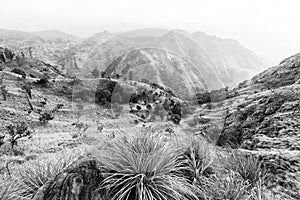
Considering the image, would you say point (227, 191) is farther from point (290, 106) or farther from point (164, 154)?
point (290, 106)

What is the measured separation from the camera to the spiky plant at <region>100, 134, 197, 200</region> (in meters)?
3.73

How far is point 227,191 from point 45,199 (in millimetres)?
2651

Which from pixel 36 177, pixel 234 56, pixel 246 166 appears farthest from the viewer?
pixel 234 56

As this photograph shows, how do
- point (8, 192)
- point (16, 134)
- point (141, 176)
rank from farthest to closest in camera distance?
point (16, 134)
point (141, 176)
point (8, 192)

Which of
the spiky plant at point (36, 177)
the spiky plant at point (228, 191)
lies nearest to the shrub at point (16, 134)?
the spiky plant at point (36, 177)

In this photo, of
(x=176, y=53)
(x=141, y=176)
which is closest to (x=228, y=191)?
(x=141, y=176)

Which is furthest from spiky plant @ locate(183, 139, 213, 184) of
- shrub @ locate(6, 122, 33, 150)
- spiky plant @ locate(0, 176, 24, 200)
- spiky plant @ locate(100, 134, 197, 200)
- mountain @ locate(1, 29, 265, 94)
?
shrub @ locate(6, 122, 33, 150)

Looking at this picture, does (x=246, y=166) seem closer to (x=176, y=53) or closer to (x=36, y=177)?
(x=36, y=177)

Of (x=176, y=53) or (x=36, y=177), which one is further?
(x=176, y=53)

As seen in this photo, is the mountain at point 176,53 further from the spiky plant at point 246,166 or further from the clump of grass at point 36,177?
the clump of grass at point 36,177

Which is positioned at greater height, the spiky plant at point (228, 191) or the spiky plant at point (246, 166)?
the spiky plant at point (228, 191)

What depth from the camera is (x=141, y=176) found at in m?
3.87

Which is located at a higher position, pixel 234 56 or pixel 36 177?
pixel 36 177

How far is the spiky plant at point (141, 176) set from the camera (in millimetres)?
3727
